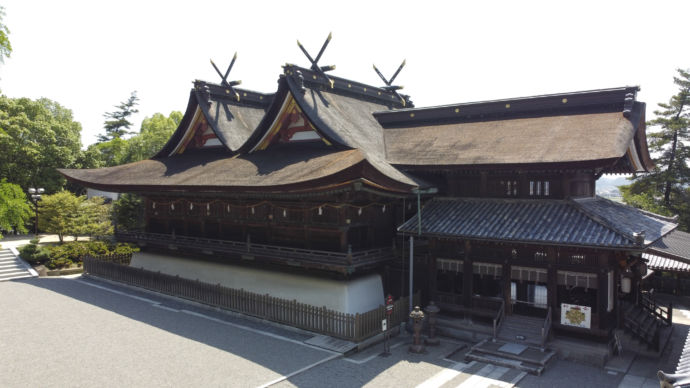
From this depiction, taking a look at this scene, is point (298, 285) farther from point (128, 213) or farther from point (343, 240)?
point (128, 213)

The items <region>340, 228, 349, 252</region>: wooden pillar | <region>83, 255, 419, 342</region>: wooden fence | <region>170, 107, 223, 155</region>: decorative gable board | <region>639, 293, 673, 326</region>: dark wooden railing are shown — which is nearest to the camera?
<region>83, 255, 419, 342</region>: wooden fence

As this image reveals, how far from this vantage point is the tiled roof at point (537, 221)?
48.8 feet

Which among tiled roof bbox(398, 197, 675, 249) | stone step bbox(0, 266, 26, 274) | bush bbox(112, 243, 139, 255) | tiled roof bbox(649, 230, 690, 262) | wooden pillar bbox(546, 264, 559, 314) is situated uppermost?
tiled roof bbox(398, 197, 675, 249)

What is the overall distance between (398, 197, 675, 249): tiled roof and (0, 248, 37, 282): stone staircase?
24.0m

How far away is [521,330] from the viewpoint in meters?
16.7

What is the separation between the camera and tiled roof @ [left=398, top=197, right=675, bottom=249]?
14875 mm

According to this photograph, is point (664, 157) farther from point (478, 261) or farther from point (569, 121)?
point (478, 261)

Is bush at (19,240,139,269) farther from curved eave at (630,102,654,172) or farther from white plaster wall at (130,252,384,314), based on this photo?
curved eave at (630,102,654,172)

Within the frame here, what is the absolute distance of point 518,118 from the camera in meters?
21.3

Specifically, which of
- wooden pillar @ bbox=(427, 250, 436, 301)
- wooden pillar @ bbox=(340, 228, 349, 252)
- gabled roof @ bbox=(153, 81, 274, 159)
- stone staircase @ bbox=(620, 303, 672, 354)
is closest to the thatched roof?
gabled roof @ bbox=(153, 81, 274, 159)

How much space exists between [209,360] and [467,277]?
33.1 ft

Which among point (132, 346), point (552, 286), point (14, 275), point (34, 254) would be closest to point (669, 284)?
point (552, 286)

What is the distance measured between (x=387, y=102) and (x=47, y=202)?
2796cm

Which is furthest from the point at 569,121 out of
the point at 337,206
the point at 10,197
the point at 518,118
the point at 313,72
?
the point at 10,197
